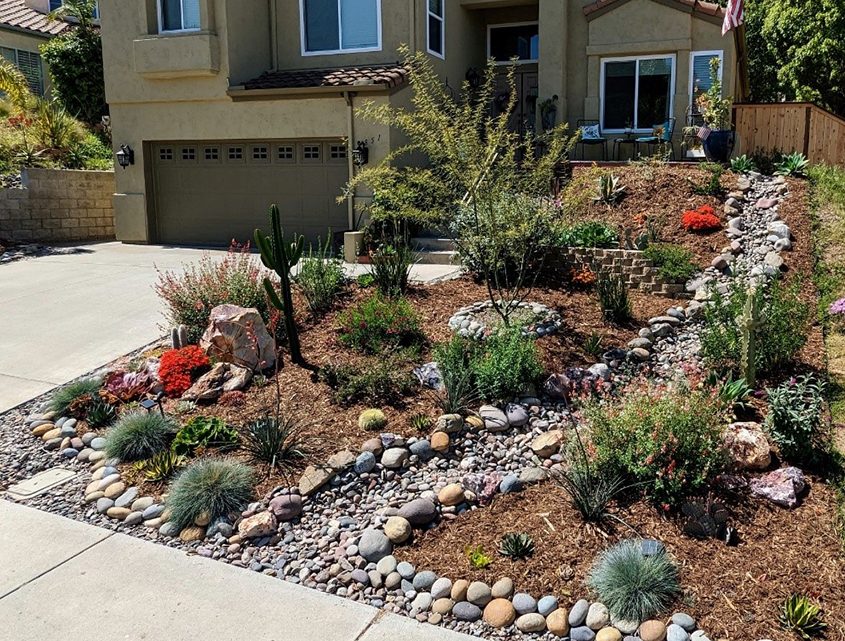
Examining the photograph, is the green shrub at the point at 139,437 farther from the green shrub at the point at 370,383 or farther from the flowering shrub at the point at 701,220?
the flowering shrub at the point at 701,220

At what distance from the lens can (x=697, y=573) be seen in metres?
4.37

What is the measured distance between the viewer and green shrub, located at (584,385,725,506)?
495 cm

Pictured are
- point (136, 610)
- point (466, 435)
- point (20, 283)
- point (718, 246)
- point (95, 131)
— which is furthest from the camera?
point (95, 131)

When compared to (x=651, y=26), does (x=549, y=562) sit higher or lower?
lower

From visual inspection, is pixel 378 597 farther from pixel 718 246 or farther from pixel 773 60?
pixel 773 60

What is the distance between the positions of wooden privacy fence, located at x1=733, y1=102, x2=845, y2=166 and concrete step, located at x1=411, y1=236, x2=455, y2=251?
6.42 m

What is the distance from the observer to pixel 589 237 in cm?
1016

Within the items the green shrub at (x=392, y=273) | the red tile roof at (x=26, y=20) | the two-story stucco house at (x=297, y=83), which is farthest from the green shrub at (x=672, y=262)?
the red tile roof at (x=26, y=20)

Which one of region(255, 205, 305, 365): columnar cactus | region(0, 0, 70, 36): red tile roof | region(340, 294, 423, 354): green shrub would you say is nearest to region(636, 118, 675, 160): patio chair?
region(340, 294, 423, 354): green shrub

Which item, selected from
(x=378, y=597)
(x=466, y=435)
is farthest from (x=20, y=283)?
(x=378, y=597)

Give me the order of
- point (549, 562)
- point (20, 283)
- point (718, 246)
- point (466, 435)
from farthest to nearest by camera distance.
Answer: point (20, 283), point (718, 246), point (466, 435), point (549, 562)

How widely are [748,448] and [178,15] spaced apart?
14459mm

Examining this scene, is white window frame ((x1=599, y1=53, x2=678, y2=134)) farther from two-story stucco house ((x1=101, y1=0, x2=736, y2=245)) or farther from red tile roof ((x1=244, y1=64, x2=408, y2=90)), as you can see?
red tile roof ((x1=244, y1=64, x2=408, y2=90))

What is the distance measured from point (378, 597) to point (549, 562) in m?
1.07
